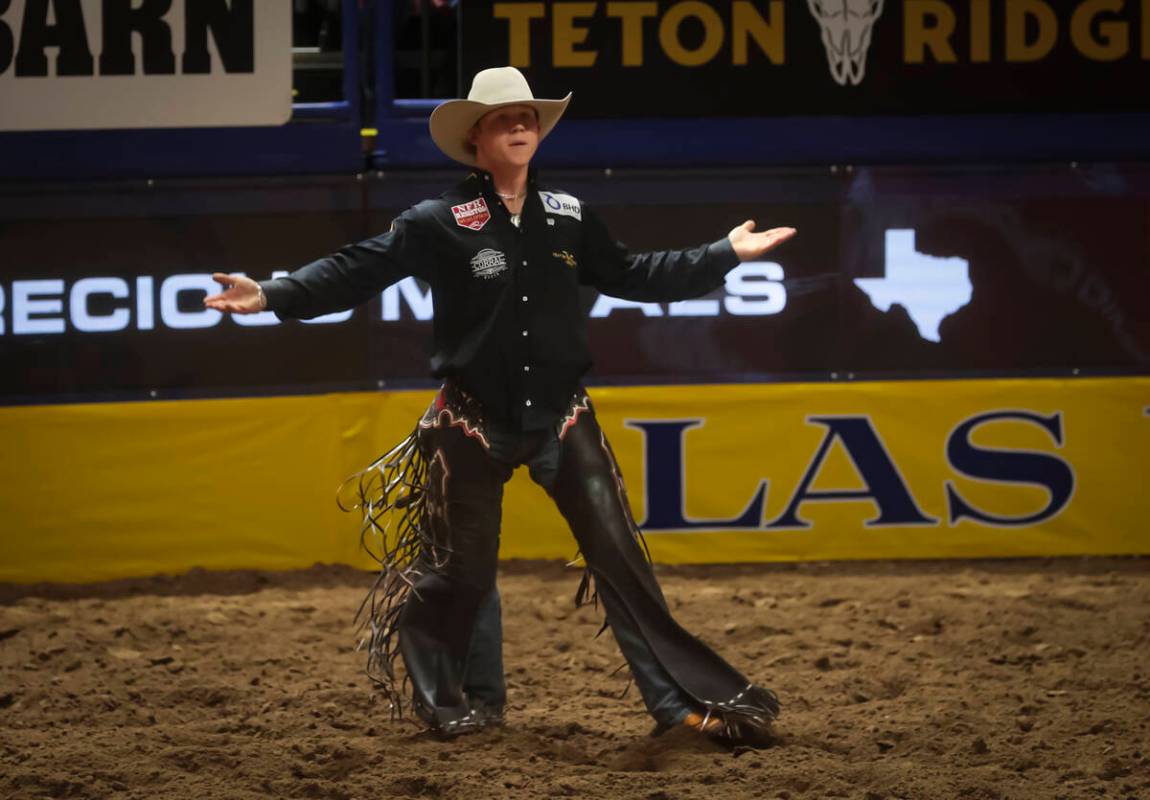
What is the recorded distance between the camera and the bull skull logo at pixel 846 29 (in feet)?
23.5

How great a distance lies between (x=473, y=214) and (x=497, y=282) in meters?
0.22

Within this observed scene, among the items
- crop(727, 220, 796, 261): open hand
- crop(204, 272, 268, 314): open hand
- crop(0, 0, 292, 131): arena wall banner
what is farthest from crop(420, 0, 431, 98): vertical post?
crop(204, 272, 268, 314): open hand

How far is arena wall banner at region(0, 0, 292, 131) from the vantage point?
6812 mm

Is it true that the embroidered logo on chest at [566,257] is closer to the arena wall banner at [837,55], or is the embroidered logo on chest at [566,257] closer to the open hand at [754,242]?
the open hand at [754,242]

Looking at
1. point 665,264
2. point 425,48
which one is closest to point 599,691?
point 665,264

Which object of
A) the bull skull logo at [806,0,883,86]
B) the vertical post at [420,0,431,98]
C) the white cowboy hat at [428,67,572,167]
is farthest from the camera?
the bull skull logo at [806,0,883,86]

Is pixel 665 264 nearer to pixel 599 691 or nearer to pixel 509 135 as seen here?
pixel 509 135

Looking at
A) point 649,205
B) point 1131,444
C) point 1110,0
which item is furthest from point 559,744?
point 1110,0

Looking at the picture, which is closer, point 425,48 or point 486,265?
point 486,265

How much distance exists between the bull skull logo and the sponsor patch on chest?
2.54 metres

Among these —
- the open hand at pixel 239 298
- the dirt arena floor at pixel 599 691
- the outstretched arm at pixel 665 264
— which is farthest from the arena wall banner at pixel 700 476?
the open hand at pixel 239 298

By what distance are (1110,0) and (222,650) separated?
4582mm

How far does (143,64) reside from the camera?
6.89m

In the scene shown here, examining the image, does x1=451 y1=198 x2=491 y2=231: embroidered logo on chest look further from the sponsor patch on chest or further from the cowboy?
the sponsor patch on chest
